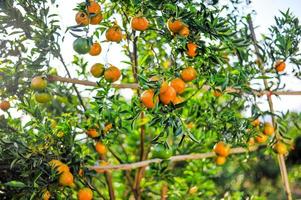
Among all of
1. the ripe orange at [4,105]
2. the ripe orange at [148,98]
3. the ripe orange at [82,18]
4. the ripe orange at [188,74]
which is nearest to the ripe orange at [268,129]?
the ripe orange at [188,74]

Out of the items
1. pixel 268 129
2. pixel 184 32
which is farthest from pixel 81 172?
pixel 268 129

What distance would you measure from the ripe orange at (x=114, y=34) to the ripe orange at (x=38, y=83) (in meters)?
0.33

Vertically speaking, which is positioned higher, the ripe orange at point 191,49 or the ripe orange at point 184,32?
the ripe orange at point 184,32

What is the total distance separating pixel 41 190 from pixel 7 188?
37 cm

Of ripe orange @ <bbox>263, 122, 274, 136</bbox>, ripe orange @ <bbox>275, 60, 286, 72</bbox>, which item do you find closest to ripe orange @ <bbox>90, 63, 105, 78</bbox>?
ripe orange @ <bbox>275, 60, 286, 72</bbox>

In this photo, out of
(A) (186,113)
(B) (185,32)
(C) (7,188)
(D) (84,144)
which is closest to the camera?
(B) (185,32)

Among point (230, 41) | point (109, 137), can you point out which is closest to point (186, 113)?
point (109, 137)

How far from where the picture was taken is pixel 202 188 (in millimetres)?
3162

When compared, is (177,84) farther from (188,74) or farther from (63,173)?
(63,173)

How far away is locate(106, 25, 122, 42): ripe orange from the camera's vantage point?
75.1 inches

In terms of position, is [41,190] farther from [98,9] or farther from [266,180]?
[266,180]

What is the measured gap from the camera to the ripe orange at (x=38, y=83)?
1909 mm

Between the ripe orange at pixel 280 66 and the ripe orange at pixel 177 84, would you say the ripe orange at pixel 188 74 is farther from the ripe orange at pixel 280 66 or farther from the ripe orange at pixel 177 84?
the ripe orange at pixel 280 66

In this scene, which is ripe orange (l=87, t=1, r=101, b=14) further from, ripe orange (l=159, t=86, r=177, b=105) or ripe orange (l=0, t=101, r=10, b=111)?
ripe orange (l=0, t=101, r=10, b=111)
